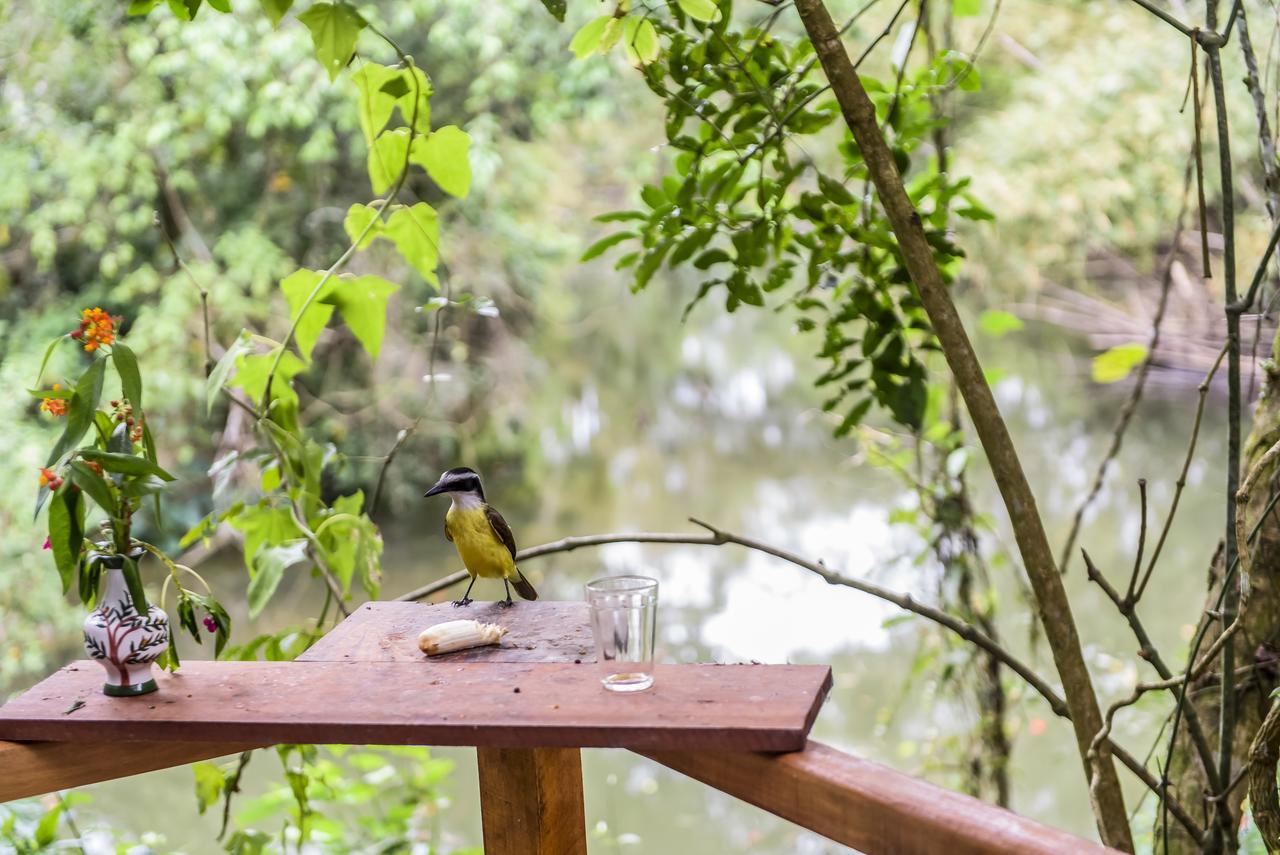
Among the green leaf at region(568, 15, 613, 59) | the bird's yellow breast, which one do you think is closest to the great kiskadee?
the bird's yellow breast

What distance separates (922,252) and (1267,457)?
1.07 feet

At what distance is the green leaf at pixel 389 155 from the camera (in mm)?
1357

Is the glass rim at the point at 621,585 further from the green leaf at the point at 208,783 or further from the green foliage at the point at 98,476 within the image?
the green leaf at the point at 208,783

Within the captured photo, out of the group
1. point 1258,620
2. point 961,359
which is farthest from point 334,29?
point 1258,620

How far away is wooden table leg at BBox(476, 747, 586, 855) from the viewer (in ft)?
3.44

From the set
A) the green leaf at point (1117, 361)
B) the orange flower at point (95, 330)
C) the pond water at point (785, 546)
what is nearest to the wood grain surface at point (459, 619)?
the orange flower at point (95, 330)

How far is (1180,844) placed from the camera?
56.5 inches

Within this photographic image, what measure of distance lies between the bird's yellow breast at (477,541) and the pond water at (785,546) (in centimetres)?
117

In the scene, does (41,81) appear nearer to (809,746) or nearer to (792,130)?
(792,130)

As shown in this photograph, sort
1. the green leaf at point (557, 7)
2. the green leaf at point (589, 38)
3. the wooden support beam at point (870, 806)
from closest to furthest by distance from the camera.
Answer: the wooden support beam at point (870, 806) < the green leaf at point (557, 7) < the green leaf at point (589, 38)

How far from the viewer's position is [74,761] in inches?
40.2

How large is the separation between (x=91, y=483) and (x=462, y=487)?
360 millimetres

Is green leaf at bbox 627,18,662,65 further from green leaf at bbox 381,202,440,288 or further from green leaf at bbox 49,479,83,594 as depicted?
green leaf at bbox 49,479,83,594

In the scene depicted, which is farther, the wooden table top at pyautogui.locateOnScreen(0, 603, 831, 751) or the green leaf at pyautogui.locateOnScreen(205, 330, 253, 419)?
the green leaf at pyautogui.locateOnScreen(205, 330, 253, 419)
